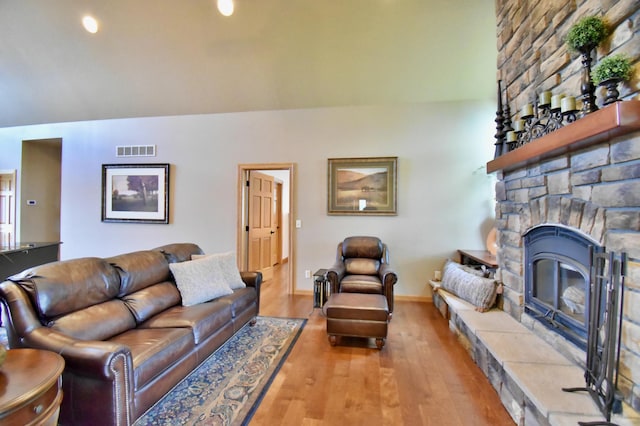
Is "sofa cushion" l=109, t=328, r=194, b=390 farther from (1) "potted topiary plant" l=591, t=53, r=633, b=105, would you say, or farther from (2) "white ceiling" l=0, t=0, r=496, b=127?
(2) "white ceiling" l=0, t=0, r=496, b=127

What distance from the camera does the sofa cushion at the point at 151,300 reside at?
2211 mm

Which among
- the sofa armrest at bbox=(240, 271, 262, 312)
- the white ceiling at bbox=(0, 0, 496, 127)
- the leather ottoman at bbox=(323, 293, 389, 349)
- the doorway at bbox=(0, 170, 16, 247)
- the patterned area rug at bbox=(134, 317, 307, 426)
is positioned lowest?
the patterned area rug at bbox=(134, 317, 307, 426)

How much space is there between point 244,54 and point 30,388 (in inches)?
145

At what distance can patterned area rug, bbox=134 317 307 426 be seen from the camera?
179 centimetres

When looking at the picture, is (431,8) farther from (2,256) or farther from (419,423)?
(2,256)

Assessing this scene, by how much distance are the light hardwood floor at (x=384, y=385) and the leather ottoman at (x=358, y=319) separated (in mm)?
161

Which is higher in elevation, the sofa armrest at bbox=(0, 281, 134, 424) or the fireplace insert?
the fireplace insert

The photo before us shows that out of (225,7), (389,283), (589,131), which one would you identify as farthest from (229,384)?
(225,7)

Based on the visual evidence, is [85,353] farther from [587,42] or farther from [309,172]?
[309,172]

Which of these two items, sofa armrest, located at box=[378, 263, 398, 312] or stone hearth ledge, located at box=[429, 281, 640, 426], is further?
sofa armrest, located at box=[378, 263, 398, 312]

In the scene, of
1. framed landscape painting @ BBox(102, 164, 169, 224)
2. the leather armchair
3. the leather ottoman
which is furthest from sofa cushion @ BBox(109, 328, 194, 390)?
framed landscape painting @ BBox(102, 164, 169, 224)

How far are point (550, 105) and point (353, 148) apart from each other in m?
2.69

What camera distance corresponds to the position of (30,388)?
1074 millimetres

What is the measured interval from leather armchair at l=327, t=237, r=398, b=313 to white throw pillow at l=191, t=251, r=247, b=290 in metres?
1.03
